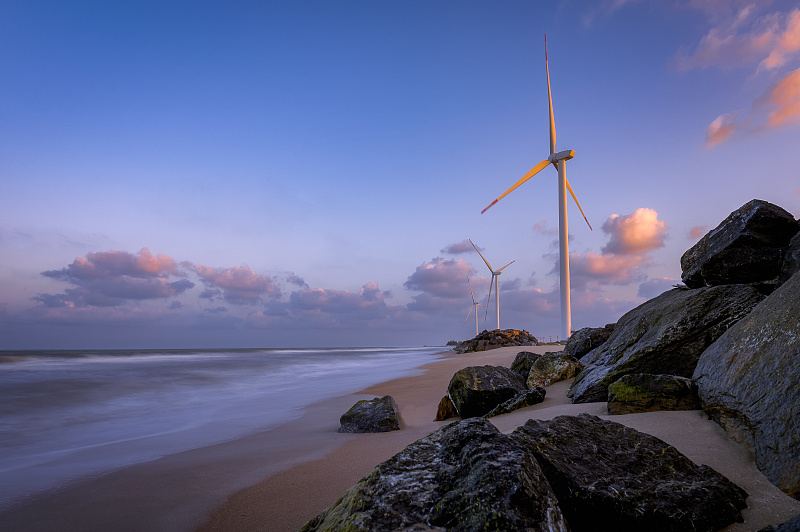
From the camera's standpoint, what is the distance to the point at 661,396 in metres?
4.35

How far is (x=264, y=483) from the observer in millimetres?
4191

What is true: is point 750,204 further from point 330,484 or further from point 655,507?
point 330,484

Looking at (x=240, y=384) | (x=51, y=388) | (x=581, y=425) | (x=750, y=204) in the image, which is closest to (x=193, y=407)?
(x=240, y=384)

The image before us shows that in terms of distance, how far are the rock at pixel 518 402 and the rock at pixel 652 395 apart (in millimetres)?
1598

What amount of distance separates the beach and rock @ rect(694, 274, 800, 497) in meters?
0.12

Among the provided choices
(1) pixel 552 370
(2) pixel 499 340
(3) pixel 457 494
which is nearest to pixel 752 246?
(1) pixel 552 370

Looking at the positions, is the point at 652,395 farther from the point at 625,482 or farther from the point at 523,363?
the point at 523,363

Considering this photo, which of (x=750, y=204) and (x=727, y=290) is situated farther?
(x=750, y=204)

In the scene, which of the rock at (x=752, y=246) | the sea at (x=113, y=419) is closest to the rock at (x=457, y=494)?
the sea at (x=113, y=419)

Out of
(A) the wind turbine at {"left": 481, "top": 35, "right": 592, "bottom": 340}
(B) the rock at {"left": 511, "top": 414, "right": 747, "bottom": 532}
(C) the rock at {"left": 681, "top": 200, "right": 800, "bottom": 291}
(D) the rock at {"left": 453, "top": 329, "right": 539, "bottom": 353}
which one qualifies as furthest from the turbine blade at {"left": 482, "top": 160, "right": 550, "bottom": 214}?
(B) the rock at {"left": 511, "top": 414, "right": 747, "bottom": 532}

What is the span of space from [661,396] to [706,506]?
6.80 ft

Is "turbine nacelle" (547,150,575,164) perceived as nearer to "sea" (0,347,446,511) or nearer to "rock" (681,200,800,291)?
"sea" (0,347,446,511)

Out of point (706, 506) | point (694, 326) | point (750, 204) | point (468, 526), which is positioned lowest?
point (706, 506)

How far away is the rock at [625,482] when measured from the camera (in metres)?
2.38
